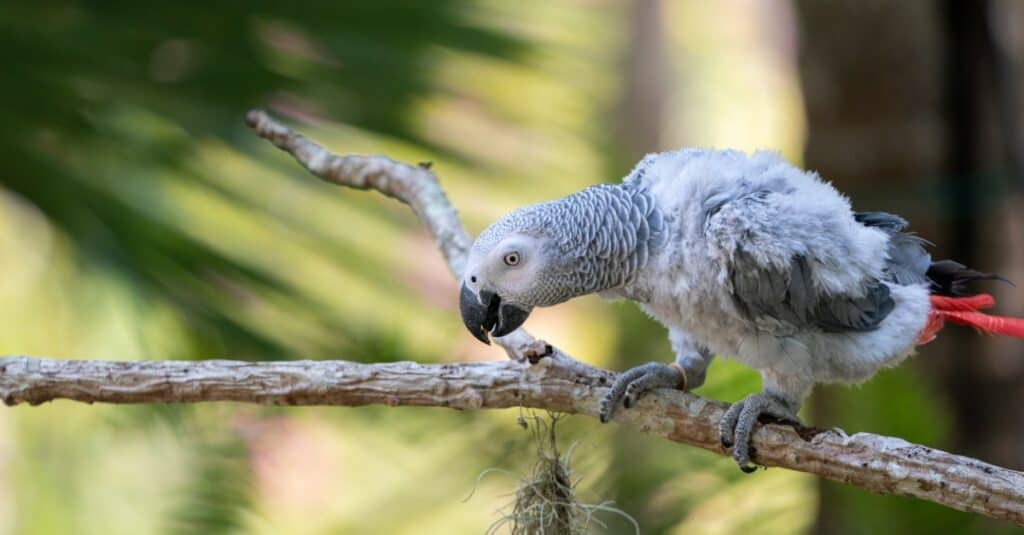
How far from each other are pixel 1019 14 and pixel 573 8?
3.66 feet

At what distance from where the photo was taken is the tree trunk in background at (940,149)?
1978mm

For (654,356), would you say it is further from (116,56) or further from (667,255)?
(116,56)

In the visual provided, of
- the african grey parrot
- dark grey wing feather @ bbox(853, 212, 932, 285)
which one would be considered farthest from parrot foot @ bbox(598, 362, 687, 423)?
dark grey wing feather @ bbox(853, 212, 932, 285)

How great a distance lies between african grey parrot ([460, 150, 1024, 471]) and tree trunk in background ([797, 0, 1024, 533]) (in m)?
0.76

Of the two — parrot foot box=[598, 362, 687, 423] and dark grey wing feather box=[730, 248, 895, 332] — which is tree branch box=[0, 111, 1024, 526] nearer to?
parrot foot box=[598, 362, 687, 423]

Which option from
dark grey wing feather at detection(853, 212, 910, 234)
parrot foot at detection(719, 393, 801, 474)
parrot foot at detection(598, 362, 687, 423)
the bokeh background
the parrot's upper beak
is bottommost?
parrot foot at detection(719, 393, 801, 474)

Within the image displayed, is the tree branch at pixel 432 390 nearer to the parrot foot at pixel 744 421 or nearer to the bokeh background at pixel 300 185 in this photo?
the parrot foot at pixel 744 421

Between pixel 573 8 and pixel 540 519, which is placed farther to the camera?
pixel 573 8

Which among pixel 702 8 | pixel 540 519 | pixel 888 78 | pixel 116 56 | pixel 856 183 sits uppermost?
pixel 702 8

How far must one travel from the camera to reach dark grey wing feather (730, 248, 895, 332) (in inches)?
45.0

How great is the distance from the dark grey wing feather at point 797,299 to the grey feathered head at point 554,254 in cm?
13

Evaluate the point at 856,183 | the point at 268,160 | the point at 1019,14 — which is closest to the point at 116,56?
the point at 268,160

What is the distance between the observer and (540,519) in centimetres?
110

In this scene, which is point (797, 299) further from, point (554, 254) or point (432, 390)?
point (432, 390)
